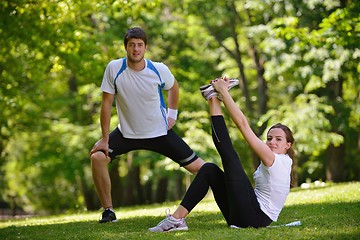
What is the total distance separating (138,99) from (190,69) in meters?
13.6

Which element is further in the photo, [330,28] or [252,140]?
[330,28]

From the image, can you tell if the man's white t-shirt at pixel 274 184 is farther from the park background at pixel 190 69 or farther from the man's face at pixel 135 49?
the park background at pixel 190 69

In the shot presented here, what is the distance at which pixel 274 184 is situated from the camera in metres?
6.21

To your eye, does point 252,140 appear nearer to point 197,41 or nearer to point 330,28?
point 330,28

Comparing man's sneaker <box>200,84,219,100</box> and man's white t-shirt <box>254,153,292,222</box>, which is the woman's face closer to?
man's white t-shirt <box>254,153,292,222</box>

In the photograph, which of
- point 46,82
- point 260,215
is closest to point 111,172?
point 46,82

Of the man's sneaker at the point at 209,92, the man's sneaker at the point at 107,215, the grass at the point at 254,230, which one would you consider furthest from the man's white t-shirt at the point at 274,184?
the man's sneaker at the point at 107,215

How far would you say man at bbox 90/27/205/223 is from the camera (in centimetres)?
755

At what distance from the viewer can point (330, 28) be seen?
12539 millimetres

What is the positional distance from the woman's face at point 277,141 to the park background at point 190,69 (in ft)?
18.2

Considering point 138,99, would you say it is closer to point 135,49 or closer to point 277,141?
point 135,49

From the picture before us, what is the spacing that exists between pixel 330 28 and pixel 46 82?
1008 cm

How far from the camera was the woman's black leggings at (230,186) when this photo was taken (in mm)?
6145

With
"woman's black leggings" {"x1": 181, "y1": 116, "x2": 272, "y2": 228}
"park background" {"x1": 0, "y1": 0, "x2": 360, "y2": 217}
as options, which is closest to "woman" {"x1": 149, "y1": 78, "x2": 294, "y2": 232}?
"woman's black leggings" {"x1": 181, "y1": 116, "x2": 272, "y2": 228}
